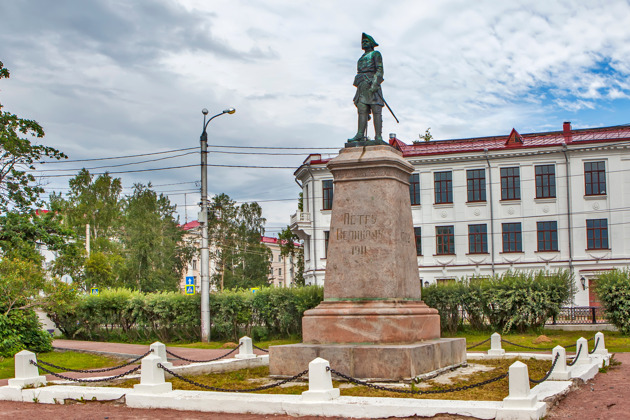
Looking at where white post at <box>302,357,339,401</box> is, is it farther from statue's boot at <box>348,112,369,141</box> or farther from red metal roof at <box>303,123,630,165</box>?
red metal roof at <box>303,123,630,165</box>

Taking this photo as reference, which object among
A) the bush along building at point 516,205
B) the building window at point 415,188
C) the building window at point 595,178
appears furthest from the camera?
the building window at point 415,188

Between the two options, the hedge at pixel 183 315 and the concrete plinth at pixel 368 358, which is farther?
the hedge at pixel 183 315

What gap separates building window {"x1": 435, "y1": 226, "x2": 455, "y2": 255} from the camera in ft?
138

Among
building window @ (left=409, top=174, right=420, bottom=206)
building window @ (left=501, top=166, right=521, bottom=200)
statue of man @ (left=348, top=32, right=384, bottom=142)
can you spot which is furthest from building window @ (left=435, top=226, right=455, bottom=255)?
statue of man @ (left=348, top=32, right=384, bottom=142)

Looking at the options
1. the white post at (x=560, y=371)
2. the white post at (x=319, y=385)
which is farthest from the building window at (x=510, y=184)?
the white post at (x=319, y=385)

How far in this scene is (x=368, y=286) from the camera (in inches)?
481

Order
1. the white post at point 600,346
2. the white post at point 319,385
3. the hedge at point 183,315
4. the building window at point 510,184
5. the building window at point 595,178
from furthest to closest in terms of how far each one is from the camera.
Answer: the building window at point 510,184
the building window at point 595,178
the hedge at point 183,315
the white post at point 600,346
the white post at point 319,385

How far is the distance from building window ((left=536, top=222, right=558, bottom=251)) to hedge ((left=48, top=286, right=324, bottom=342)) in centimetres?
1815

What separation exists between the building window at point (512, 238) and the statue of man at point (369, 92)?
95.4 feet

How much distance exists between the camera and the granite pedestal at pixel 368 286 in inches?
457

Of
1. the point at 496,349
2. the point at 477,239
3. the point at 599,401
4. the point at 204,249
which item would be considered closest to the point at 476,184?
the point at 477,239

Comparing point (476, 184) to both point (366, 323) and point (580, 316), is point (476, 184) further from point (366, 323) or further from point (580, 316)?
point (366, 323)

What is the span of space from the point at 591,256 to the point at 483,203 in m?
6.50

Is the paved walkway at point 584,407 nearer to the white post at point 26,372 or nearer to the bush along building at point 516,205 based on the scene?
the white post at point 26,372
